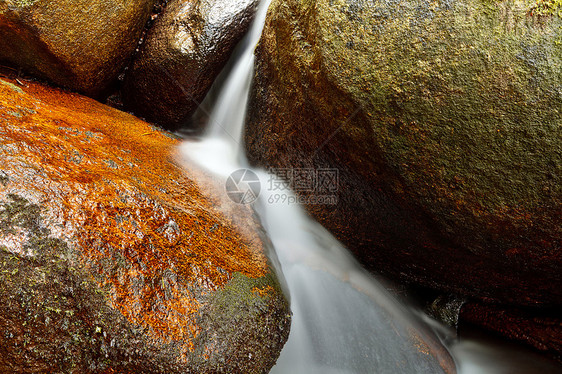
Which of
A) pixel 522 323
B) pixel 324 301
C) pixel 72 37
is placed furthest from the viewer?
pixel 72 37

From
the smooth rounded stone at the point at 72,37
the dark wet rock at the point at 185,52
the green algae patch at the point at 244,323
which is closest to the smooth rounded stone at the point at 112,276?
the green algae patch at the point at 244,323

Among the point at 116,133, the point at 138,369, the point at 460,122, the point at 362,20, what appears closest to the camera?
the point at 138,369

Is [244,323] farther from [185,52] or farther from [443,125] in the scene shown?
[185,52]

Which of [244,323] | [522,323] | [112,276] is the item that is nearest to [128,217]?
[112,276]

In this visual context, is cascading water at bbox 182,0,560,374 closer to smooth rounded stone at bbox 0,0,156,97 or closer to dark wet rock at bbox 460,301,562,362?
dark wet rock at bbox 460,301,562,362

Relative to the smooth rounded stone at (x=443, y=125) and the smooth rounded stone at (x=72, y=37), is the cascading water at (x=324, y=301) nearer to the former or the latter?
the smooth rounded stone at (x=443, y=125)

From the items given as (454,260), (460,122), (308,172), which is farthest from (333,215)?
(460,122)

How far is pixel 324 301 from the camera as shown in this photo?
131 inches

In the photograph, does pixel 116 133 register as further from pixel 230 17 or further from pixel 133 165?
pixel 230 17

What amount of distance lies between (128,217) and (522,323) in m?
3.88

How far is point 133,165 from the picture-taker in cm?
276

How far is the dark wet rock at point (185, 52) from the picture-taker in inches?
169

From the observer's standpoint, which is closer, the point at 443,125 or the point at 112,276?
the point at 112,276

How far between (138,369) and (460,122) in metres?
2.54
